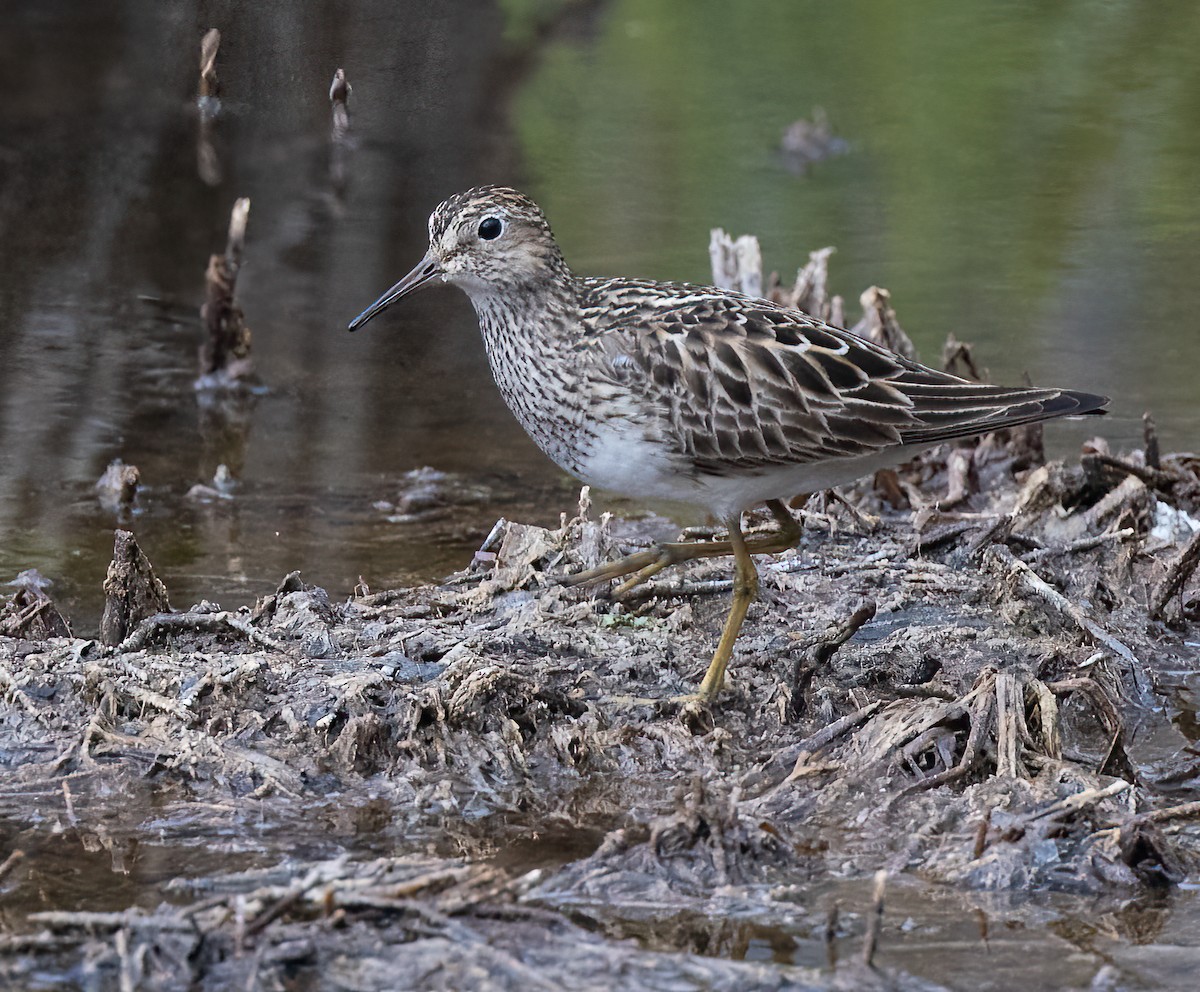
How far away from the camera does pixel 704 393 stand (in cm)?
567

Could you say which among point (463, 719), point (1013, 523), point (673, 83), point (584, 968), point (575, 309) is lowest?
point (584, 968)

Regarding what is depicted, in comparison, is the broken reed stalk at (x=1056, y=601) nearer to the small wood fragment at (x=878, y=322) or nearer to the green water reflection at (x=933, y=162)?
the small wood fragment at (x=878, y=322)

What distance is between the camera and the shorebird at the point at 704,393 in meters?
5.67

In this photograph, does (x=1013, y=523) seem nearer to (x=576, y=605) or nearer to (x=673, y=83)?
(x=576, y=605)

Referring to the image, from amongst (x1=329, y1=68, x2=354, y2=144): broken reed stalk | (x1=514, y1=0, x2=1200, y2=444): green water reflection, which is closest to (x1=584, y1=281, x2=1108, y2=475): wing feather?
(x1=514, y1=0, x2=1200, y2=444): green water reflection

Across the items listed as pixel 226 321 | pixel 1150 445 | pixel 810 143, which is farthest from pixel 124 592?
pixel 810 143

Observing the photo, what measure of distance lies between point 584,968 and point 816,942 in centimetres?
61

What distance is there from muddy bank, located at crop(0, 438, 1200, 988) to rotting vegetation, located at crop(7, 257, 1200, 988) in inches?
0.4

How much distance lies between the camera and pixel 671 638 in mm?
6113

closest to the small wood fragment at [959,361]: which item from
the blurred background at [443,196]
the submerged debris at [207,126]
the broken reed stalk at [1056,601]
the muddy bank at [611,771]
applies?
the blurred background at [443,196]

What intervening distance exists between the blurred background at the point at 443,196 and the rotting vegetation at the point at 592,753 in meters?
1.40

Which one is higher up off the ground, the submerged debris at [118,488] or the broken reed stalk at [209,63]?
the broken reed stalk at [209,63]

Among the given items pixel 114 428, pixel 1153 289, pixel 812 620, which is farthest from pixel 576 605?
pixel 1153 289

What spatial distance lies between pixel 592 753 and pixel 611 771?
0.28 ft
